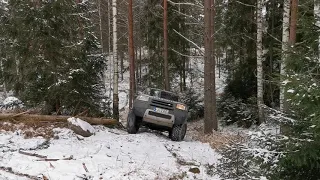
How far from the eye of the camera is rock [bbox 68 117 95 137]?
985 centimetres

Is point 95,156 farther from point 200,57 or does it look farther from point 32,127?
point 200,57

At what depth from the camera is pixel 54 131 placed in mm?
9828

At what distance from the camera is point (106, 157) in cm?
789

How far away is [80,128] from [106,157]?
2.29 metres

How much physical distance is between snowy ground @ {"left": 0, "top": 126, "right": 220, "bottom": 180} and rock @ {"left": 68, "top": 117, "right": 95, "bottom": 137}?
0.51 ft

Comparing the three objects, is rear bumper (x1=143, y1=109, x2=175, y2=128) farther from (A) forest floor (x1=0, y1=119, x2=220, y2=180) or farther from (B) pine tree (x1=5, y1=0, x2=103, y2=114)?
(B) pine tree (x1=5, y1=0, x2=103, y2=114)

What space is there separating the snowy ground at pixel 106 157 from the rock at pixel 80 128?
157 mm

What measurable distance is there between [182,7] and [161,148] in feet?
58.4

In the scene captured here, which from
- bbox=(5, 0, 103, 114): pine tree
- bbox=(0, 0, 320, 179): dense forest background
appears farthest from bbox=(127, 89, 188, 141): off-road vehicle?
bbox=(5, 0, 103, 114): pine tree

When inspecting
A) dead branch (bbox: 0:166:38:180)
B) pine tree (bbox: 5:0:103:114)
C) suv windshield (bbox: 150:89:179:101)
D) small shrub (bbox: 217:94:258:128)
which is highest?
pine tree (bbox: 5:0:103:114)

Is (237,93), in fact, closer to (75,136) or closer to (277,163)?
(75,136)

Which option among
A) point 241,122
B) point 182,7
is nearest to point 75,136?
point 241,122

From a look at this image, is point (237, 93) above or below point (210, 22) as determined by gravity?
below

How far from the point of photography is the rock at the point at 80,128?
32.3 ft
